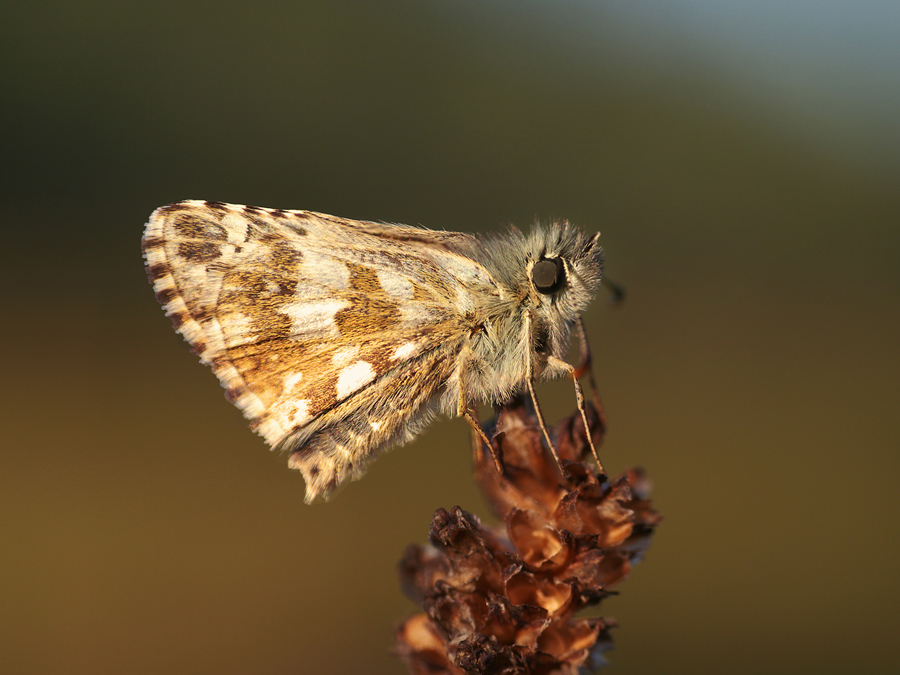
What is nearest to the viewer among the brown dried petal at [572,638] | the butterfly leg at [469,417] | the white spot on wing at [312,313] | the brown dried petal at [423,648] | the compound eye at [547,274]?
the brown dried petal at [572,638]

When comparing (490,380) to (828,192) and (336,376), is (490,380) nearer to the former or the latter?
(336,376)

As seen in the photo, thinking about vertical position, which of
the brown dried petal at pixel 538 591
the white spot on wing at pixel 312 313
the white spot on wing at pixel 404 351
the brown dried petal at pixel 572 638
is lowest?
the brown dried petal at pixel 572 638

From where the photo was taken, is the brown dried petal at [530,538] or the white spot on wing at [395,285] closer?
the brown dried petal at [530,538]

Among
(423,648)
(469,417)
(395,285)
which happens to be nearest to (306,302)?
(395,285)

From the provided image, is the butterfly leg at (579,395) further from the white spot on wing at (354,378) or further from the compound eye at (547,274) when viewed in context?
the white spot on wing at (354,378)

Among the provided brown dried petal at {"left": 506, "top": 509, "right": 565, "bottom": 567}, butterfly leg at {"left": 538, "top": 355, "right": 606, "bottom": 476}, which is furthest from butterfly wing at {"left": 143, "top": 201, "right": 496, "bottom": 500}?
brown dried petal at {"left": 506, "top": 509, "right": 565, "bottom": 567}

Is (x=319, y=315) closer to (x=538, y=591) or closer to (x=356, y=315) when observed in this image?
(x=356, y=315)

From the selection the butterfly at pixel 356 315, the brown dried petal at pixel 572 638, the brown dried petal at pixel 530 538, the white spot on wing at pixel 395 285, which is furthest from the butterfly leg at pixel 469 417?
the brown dried petal at pixel 572 638

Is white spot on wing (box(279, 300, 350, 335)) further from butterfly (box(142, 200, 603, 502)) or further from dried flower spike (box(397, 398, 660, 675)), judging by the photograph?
dried flower spike (box(397, 398, 660, 675))
